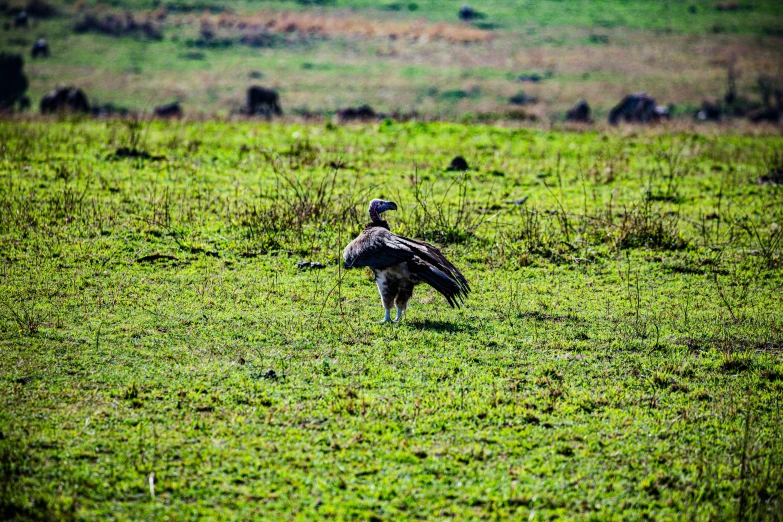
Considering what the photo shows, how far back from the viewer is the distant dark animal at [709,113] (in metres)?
47.0

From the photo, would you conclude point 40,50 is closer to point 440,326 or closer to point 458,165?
point 458,165

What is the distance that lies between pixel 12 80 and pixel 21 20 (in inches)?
823

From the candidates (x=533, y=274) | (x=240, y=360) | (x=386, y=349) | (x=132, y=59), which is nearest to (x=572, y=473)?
(x=386, y=349)

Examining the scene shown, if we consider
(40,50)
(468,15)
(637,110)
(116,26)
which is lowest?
(40,50)

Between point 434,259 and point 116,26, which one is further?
point 116,26

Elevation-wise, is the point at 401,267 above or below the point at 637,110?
below

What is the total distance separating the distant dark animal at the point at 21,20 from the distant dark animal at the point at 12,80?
18453 millimetres

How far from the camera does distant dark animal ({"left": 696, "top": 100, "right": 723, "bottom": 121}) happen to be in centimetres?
4699

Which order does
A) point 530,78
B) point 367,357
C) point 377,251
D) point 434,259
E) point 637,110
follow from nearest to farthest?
point 367,357, point 434,259, point 377,251, point 637,110, point 530,78

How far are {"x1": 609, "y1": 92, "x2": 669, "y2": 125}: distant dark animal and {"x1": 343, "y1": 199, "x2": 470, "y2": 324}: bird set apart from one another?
93.6ft

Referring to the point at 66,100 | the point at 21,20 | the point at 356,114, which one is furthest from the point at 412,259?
the point at 21,20

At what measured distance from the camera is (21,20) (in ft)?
210

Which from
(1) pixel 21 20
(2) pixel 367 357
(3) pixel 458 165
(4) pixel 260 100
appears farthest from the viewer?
(1) pixel 21 20

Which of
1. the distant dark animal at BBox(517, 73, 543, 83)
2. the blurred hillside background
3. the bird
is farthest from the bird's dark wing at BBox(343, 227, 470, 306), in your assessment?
A: the distant dark animal at BBox(517, 73, 543, 83)
